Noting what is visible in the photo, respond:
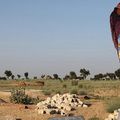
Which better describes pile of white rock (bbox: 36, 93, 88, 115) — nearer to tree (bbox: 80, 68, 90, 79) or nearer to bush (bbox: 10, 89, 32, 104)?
bush (bbox: 10, 89, 32, 104)

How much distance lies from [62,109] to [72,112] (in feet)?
3.37

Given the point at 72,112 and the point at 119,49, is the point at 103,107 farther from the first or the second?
the point at 119,49

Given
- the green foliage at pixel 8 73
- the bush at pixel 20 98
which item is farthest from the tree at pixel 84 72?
the bush at pixel 20 98

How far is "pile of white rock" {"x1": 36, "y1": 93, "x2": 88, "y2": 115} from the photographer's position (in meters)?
22.5

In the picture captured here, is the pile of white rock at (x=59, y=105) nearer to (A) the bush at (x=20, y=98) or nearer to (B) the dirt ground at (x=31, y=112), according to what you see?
(B) the dirt ground at (x=31, y=112)

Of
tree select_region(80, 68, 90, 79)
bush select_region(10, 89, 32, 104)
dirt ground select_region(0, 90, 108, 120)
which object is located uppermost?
tree select_region(80, 68, 90, 79)

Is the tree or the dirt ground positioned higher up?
the tree

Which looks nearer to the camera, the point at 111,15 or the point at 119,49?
the point at 119,49

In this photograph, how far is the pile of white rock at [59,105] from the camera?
22.5 meters

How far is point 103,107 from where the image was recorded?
24062mm

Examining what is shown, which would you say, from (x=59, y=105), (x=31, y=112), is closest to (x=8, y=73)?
(x=59, y=105)

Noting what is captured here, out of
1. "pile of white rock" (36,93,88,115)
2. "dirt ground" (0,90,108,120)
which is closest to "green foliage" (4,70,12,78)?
"pile of white rock" (36,93,88,115)

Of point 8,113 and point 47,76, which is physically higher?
point 47,76

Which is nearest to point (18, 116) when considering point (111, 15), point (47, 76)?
point (111, 15)
